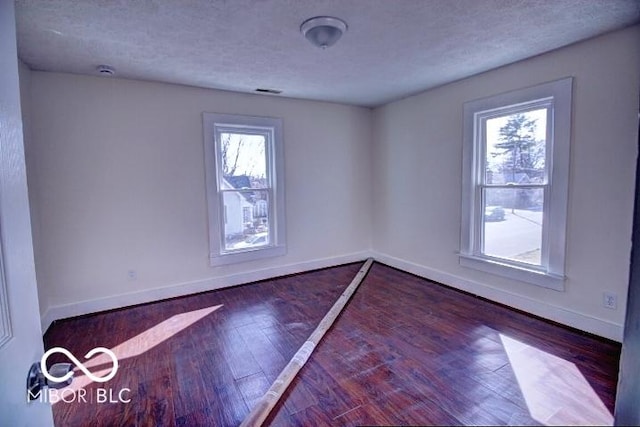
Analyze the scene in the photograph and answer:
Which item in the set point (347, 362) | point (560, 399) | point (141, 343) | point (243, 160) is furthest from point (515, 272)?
point (141, 343)

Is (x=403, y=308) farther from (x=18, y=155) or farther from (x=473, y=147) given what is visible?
(x=18, y=155)

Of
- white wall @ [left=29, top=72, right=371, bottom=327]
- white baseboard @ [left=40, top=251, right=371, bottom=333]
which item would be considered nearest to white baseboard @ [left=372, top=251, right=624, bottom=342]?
white baseboard @ [left=40, top=251, right=371, bottom=333]

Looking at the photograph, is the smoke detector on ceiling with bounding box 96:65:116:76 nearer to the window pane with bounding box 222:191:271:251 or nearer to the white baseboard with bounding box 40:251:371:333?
the window pane with bounding box 222:191:271:251

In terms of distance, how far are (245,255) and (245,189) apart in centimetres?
79

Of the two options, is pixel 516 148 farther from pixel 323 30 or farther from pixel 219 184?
pixel 219 184

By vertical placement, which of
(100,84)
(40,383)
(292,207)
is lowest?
(40,383)

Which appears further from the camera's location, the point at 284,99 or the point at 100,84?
the point at 284,99

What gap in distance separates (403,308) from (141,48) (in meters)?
3.08

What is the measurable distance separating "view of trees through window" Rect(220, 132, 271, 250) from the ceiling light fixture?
6.00 ft

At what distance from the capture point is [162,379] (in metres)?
2.02

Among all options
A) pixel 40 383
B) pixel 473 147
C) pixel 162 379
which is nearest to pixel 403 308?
pixel 473 147

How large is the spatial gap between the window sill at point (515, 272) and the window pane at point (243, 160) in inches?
98.7

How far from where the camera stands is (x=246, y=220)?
3.87 m

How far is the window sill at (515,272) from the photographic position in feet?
8.76
